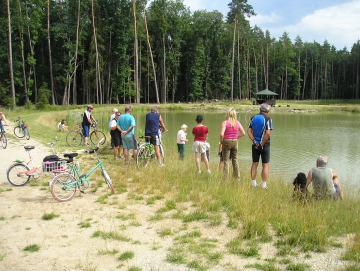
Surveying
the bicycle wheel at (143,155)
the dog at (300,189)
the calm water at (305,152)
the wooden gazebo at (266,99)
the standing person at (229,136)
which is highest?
the wooden gazebo at (266,99)

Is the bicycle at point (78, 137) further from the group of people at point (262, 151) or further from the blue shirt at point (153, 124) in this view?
the group of people at point (262, 151)

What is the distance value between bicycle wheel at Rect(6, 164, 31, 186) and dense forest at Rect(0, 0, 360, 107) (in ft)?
83.5

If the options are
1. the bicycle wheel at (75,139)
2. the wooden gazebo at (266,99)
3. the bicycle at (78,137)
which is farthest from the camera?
the wooden gazebo at (266,99)

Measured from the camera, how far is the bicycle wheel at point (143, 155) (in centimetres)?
929

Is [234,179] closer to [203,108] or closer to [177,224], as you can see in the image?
[177,224]

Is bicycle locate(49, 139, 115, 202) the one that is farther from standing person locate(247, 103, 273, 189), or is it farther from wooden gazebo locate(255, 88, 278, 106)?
wooden gazebo locate(255, 88, 278, 106)

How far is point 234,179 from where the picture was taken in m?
7.48

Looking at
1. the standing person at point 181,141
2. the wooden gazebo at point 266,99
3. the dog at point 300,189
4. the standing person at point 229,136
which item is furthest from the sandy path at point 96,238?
the wooden gazebo at point 266,99

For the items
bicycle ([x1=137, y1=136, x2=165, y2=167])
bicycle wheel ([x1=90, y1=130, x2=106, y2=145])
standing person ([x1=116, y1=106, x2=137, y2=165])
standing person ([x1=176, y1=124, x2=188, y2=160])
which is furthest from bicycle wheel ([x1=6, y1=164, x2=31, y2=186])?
bicycle wheel ([x1=90, y1=130, x2=106, y2=145])

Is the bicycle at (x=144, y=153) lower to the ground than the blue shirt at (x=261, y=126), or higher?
lower

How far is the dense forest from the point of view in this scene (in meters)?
39.2

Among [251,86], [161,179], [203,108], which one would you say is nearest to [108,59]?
[203,108]

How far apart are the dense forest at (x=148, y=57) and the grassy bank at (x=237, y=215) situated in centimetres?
2713

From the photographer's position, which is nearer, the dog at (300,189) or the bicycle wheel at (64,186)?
the dog at (300,189)
